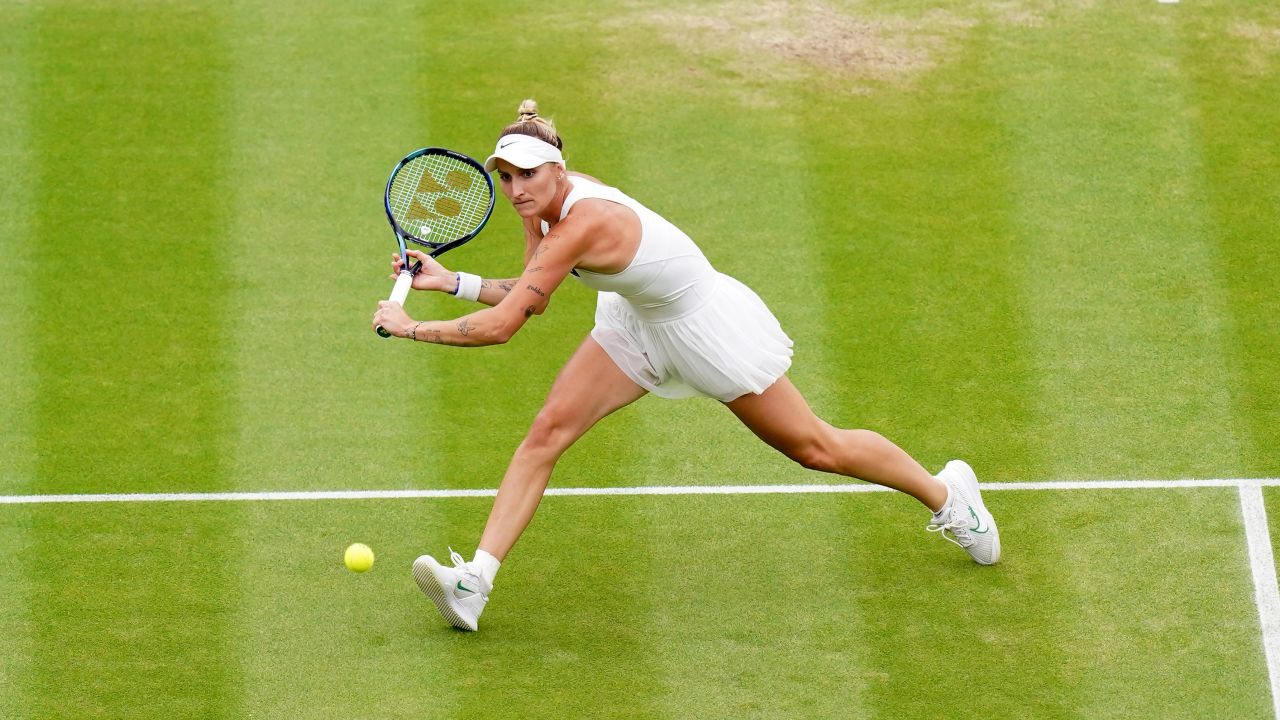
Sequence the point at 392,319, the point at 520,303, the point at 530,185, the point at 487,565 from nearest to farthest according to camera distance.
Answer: the point at 392,319 < the point at 520,303 < the point at 530,185 < the point at 487,565

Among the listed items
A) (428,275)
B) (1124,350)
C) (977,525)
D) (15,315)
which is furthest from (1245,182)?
(15,315)

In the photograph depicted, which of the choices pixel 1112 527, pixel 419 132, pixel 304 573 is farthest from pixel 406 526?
pixel 419 132

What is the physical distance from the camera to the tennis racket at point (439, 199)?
7379 millimetres

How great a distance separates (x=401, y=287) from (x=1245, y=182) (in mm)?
5648

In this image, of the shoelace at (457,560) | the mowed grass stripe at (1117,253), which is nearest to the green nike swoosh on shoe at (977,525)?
the mowed grass stripe at (1117,253)

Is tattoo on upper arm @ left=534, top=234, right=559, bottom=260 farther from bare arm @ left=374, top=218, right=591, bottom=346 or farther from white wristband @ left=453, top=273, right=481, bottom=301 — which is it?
white wristband @ left=453, top=273, right=481, bottom=301

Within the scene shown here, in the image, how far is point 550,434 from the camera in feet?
23.2

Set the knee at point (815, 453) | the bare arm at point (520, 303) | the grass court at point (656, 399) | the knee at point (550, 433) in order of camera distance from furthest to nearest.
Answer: the knee at point (815, 453) < the knee at point (550, 433) < the grass court at point (656, 399) < the bare arm at point (520, 303)

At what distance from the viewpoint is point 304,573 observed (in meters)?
7.54

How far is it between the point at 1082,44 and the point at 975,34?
0.67 m

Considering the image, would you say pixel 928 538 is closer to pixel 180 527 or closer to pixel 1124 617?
pixel 1124 617

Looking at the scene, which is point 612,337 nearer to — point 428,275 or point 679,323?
point 679,323

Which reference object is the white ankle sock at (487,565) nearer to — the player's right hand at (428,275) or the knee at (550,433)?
the knee at (550,433)

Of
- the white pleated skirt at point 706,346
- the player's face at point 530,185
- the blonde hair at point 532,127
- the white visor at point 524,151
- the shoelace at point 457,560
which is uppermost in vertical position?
the blonde hair at point 532,127
